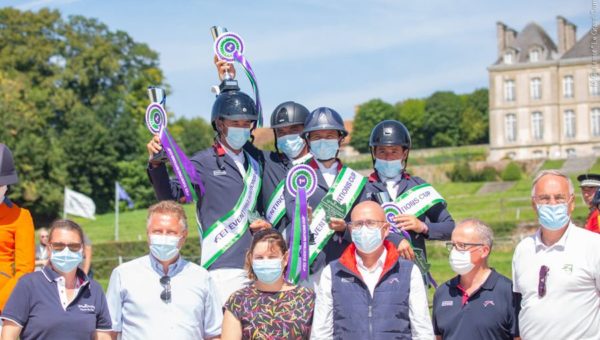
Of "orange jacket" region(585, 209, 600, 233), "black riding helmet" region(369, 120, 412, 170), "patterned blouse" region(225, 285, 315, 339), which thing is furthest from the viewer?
"orange jacket" region(585, 209, 600, 233)

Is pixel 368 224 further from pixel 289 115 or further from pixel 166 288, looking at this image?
pixel 289 115

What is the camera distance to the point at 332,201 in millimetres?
7820

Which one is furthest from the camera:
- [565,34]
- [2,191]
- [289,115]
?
[565,34]

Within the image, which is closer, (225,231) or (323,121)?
(225,231)

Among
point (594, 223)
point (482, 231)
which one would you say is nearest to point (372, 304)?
point (482, 231)

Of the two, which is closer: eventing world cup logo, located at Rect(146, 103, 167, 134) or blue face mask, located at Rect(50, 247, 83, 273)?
blue face mask, located at Rect(50, 247, 83, 273)

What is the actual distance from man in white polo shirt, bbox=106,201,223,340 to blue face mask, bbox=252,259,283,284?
0.44 m

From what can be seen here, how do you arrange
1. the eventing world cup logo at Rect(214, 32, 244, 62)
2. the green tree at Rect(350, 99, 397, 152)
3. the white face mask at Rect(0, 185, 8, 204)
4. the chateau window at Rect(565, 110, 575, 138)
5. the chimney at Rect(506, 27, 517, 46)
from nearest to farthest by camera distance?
the white face mask at Rect(0, 185, 8, 204) → the eventing world cup logo at Rect(214, 32, 244, 62) → the chateau window at Rect(565, 110, 575, 138) → the chimney at Rect(506, 27, 517, 46) → the green tree at Rect(350, 99, 397, 152)

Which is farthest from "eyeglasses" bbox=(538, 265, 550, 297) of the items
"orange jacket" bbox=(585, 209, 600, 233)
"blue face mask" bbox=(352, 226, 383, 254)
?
"orange jacket" bbox=(585, 209, 600, 233)

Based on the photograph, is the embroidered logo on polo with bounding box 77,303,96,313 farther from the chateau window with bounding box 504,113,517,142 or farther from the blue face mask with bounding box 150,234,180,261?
the chateau window with bounding box 504,113,517,142

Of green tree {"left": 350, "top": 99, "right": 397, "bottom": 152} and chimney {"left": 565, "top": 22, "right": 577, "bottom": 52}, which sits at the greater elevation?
chimney {"left": 565, "top": 22, "right": 577, "bottom": 52}

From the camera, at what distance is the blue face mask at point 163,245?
6.75 metres

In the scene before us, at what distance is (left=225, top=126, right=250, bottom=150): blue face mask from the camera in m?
8.05

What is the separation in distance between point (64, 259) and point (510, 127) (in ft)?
282
